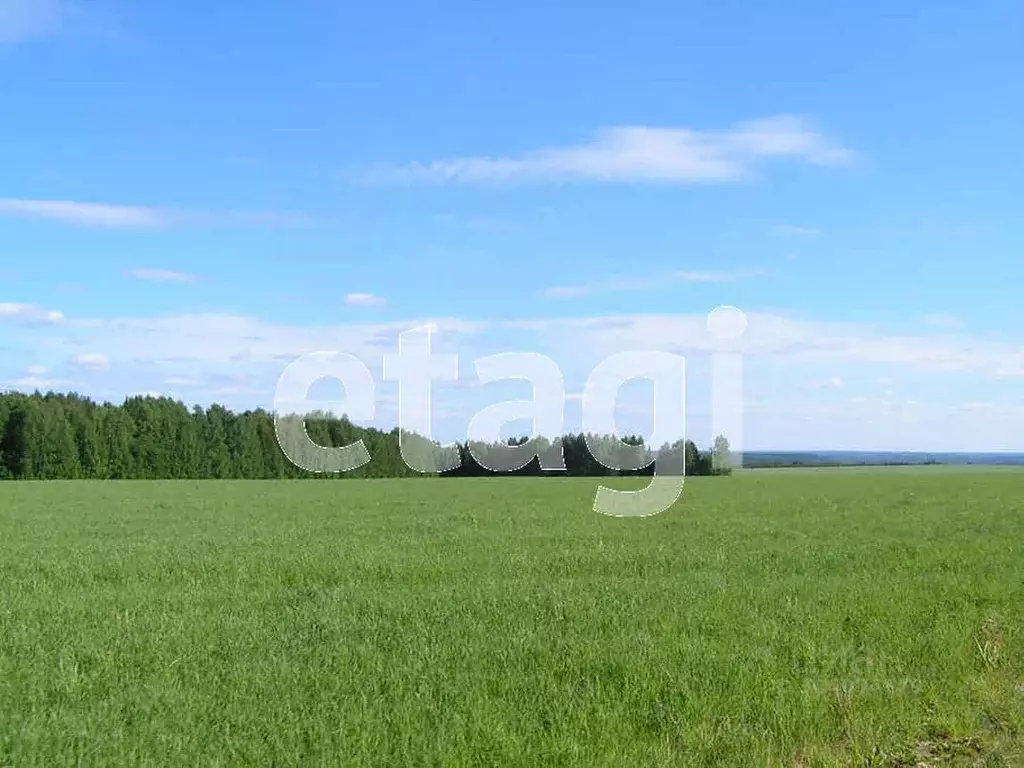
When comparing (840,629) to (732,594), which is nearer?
(840,629)

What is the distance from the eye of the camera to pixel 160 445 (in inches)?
4242

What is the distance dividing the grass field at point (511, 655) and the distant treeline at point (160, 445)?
76412 mm

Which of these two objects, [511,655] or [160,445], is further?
[160,445]

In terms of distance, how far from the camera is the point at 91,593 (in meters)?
14.4

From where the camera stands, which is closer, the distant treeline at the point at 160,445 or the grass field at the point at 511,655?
the grass field at the point at 511,655

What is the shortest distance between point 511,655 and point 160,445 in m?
106

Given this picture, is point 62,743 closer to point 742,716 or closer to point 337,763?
point 337,763

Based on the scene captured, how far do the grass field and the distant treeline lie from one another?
3008 inches

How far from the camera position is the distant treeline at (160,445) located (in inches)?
3986

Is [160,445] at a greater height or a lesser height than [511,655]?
greater

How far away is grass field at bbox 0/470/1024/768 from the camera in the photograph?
7.49m

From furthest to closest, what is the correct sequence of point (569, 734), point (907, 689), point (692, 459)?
point (692, 459) < point (907, 689) < point (569, 734)

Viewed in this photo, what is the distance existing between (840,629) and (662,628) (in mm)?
2256

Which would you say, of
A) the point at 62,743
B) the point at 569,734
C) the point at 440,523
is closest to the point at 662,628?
the point at 569,734
